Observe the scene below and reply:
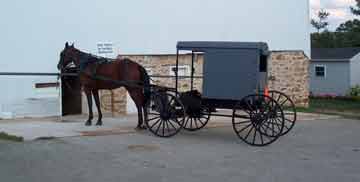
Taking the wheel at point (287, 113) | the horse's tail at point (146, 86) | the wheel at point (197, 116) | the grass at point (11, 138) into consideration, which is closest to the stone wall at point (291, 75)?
the wheel at point (287, 113)

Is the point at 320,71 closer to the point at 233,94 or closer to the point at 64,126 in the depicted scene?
the point at 64,126

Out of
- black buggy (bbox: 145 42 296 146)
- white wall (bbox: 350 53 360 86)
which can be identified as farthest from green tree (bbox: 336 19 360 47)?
black buggy (bbox: 145 42 296 146)

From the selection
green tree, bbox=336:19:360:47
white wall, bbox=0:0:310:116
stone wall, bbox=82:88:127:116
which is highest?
green tree, bbox=336:19:360:47

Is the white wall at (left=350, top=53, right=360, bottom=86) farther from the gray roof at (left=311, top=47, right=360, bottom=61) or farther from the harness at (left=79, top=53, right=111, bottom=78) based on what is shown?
the harness at (left=79, top=53, right=111, bottom=78)

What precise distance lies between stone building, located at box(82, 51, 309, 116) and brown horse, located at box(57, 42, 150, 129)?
316 cm

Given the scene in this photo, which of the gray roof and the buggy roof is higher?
the gray roof

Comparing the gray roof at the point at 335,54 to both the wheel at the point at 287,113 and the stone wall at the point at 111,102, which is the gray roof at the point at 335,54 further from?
the stone wall at the point at 111,102

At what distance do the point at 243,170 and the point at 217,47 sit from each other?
4142 millimetres

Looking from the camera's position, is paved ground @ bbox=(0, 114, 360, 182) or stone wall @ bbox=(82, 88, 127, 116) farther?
stone wall @ bbox=(82, 88, 127, 116)

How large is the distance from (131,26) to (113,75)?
5.35 m

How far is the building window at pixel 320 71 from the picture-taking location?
41531 mm

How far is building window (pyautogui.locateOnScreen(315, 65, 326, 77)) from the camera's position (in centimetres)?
4153

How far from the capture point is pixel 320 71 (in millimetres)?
41688

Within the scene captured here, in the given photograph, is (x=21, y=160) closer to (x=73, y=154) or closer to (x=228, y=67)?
(x=73, y=154)
